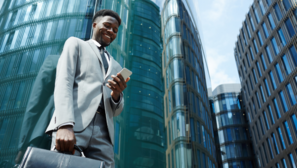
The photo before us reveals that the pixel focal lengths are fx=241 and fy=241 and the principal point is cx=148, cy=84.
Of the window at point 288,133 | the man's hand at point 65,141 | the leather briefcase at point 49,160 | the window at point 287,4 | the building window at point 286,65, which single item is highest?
the window at point 287,4

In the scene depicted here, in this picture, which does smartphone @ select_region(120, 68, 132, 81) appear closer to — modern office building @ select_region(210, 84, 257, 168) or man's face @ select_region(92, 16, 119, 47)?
man's face @ select_region(92, 16, 119, 47)

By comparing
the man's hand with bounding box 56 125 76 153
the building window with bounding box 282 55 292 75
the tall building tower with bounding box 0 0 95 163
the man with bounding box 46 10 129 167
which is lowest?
the man's hand with bounding box 56 125 76 153

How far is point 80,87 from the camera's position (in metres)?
1.88

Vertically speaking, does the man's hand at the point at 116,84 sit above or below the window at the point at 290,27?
below

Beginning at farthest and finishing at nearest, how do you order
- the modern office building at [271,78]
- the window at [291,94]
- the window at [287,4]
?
1. the window at [287,4]
2. the modern office building at [271,78]
3. the window at [291,94]

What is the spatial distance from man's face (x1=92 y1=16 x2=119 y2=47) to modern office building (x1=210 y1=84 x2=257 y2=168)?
3787cm

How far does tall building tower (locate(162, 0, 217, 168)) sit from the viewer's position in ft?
27.6

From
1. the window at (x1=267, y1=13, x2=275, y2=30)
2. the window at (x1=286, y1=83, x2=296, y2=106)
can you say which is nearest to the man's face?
the window at (x1=286, y1=83, x2=296, y2=106)

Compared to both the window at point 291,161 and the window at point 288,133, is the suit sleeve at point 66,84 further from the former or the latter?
the window at point 291,161

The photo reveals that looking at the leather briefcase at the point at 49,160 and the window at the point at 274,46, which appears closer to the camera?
the leather briefcase at the point at 49,160

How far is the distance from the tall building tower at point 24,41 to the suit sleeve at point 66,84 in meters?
1.97

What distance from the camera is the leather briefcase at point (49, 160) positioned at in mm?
1295

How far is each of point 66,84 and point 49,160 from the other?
61cm

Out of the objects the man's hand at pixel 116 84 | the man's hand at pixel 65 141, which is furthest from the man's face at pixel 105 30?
the man's hand at pixel 65 141
